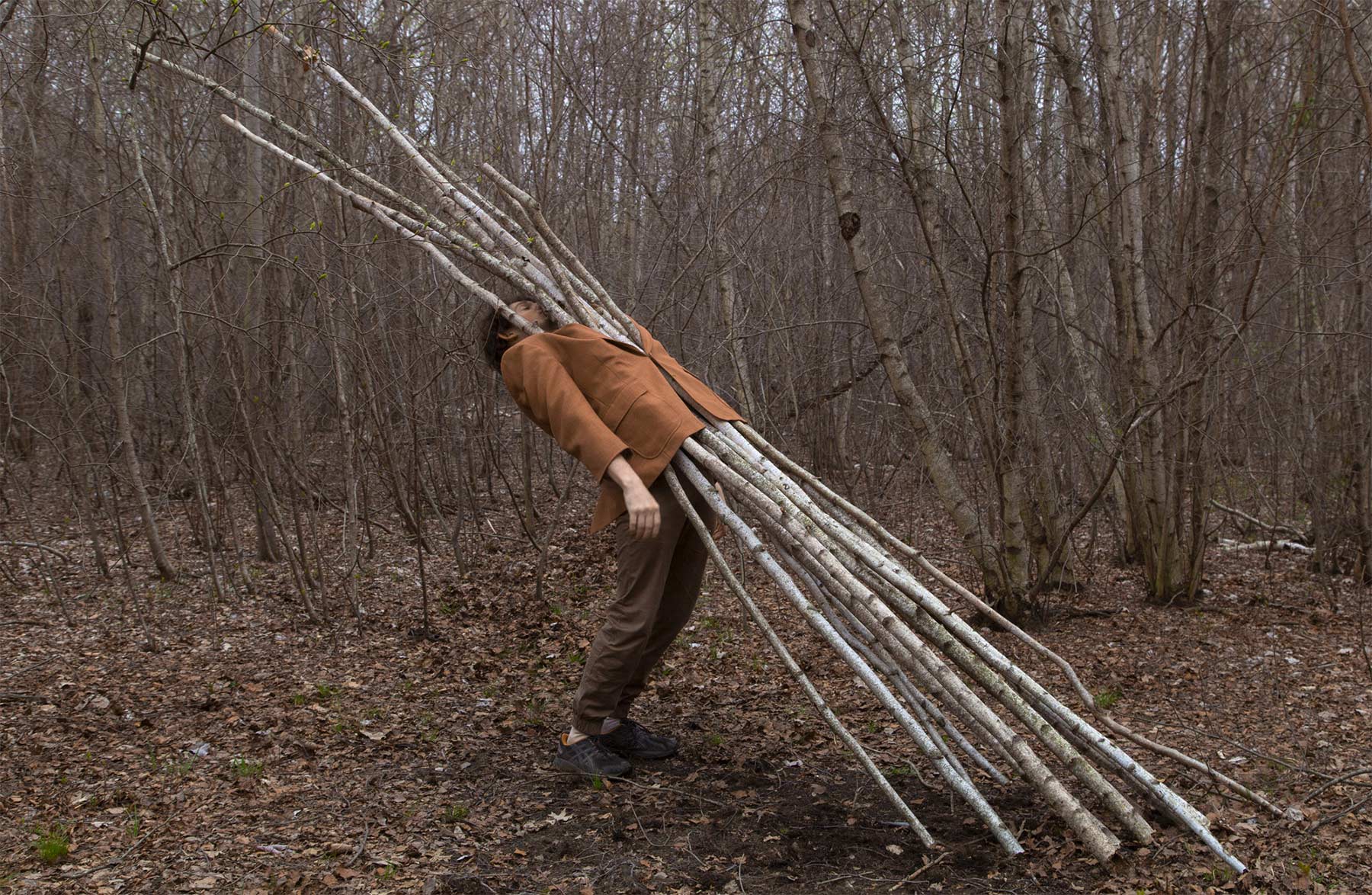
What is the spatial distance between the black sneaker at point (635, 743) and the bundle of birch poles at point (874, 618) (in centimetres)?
67

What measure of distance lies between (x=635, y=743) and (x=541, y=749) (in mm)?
439

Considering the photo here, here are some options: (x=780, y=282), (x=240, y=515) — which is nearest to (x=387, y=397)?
(x=240, y=515)

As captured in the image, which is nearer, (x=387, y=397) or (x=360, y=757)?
(x=360, y=757)

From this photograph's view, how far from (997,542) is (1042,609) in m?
0.62

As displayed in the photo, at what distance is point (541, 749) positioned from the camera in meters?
4.02

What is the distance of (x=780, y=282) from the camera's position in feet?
29.5

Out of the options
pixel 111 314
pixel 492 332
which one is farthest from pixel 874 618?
pixel 111 314

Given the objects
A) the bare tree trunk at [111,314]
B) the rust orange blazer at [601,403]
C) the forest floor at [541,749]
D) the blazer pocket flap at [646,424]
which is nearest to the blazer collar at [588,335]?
the rust orange blazer at [601,403]

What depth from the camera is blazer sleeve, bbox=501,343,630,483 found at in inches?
132

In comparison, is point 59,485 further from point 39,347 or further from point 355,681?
point 355,681

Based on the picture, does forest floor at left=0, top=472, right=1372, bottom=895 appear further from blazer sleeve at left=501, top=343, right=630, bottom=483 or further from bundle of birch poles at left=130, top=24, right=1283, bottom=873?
blazer sleeve at left=501, top=343, right=630, bottom=483

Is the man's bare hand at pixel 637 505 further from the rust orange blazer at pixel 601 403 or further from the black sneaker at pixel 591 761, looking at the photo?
the black sneaker at pixel 591 761

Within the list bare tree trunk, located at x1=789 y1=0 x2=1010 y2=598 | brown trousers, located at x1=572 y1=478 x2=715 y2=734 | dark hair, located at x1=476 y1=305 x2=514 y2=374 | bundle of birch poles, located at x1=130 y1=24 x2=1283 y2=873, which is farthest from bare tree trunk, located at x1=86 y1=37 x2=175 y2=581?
bare tree trunk, located at x1=789 y1=0 x2=1010 y2=598

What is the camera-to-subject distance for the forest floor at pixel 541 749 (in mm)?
2861
